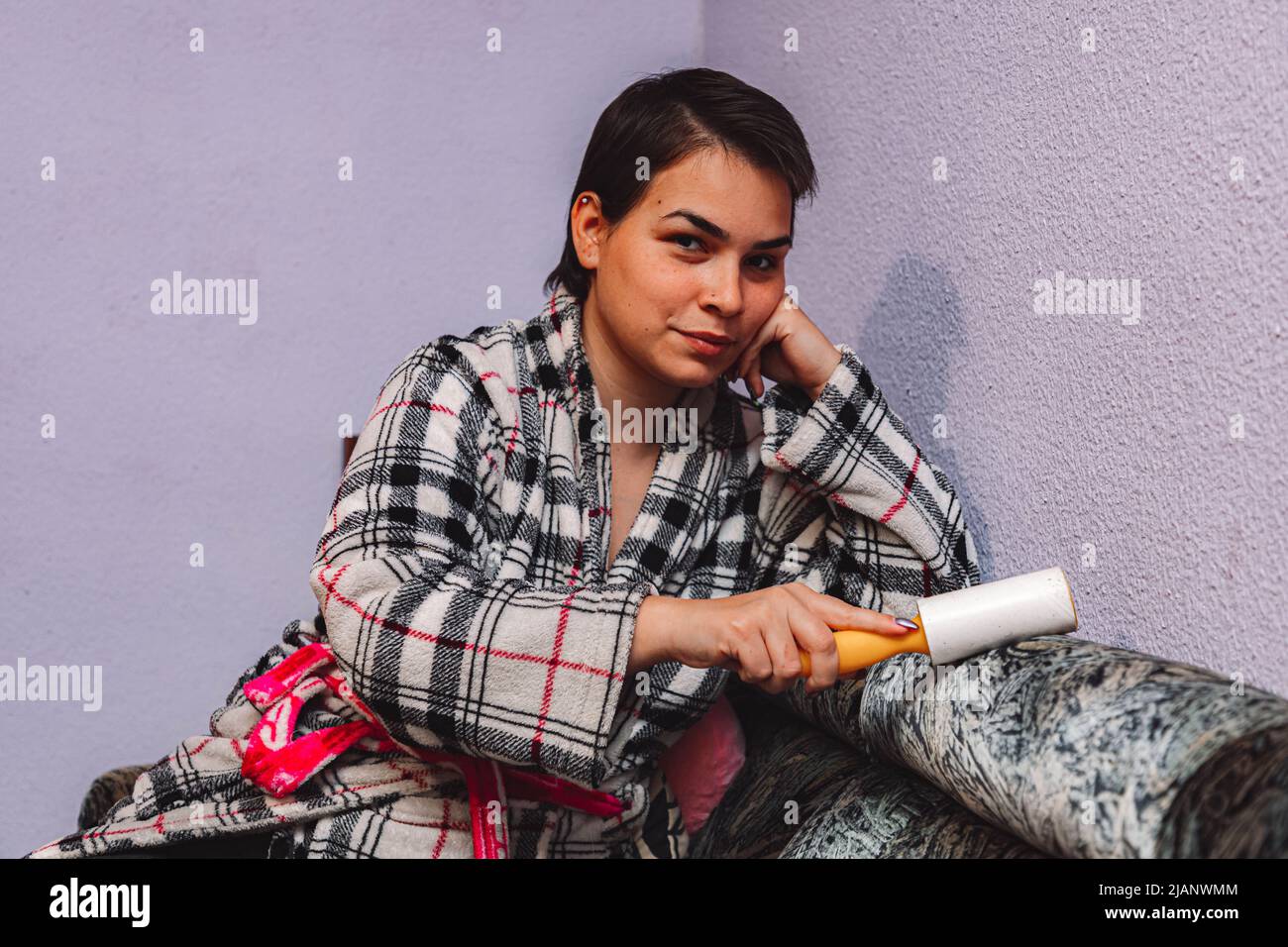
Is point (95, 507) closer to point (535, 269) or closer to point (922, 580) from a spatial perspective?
point (535, 269)

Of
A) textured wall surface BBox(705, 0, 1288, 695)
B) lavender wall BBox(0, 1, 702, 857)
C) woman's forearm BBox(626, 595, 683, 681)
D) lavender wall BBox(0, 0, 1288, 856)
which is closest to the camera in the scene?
textured wall surface BBox(705, 0, 1288, 695)

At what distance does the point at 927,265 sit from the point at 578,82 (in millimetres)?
921

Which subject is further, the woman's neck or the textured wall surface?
the woman's neck

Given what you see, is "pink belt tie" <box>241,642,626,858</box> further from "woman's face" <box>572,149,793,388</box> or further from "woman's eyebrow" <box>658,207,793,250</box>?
"woman's eyebrow" <box>658,207,793,250</box>

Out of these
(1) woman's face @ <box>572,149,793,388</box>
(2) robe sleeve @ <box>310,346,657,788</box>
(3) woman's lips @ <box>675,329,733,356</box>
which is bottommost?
(2) robe sleeve @ <box>310,346,657,788</box>

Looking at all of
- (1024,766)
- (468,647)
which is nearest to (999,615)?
(1024,766)

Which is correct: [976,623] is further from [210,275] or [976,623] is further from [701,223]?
[210,275]

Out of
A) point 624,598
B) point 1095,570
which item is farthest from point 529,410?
point 1095,570

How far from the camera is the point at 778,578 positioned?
1180 millimetres

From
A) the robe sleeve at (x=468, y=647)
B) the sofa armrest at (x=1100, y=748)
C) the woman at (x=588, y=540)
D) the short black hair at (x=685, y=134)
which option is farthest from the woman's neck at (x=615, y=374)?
the sofa armrest at (x=1100, y=748)

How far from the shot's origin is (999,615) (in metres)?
0.80

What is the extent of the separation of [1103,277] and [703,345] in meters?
0.35

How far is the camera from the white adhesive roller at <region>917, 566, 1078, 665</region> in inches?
31.1

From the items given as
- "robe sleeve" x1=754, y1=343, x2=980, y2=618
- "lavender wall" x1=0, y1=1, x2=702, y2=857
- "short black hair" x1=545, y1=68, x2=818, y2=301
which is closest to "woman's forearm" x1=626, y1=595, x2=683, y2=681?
"robe sleeve" x1=754, y1=343, x2=980, y2=618
